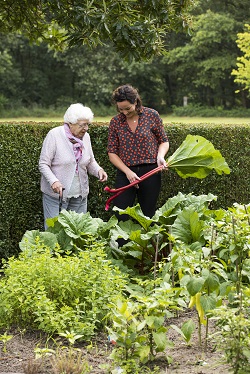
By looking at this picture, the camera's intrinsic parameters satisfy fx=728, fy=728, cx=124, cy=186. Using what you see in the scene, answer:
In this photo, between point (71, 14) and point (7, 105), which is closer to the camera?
point (71, 14)

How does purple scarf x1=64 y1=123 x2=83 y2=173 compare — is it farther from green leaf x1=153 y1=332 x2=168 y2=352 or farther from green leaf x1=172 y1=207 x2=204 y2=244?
green leaf x1=153 y1=332 x2=168 y2=352

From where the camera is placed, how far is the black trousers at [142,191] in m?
7.05

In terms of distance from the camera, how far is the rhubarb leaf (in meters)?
7.32

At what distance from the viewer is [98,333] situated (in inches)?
185

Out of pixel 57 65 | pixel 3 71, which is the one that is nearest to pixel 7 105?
pixel 3 71

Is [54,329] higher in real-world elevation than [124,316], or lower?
lower

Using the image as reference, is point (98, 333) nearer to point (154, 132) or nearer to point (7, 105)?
point (154, 132)

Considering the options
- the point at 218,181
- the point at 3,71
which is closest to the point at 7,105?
the point at 3,71

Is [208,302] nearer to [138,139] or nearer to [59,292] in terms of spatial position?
[59,292]

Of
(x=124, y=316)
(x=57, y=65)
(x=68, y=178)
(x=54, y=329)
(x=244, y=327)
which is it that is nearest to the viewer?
(x=244, y=327)

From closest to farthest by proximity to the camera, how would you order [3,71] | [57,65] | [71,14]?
[71,14] → [3,71] → [57,65]

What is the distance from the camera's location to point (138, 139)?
7008 millimetres

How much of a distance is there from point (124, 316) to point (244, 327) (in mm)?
616

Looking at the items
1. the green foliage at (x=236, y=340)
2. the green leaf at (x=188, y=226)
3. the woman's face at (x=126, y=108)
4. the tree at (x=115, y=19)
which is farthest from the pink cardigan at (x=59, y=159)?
the green foliage at (x=236, y=340)
